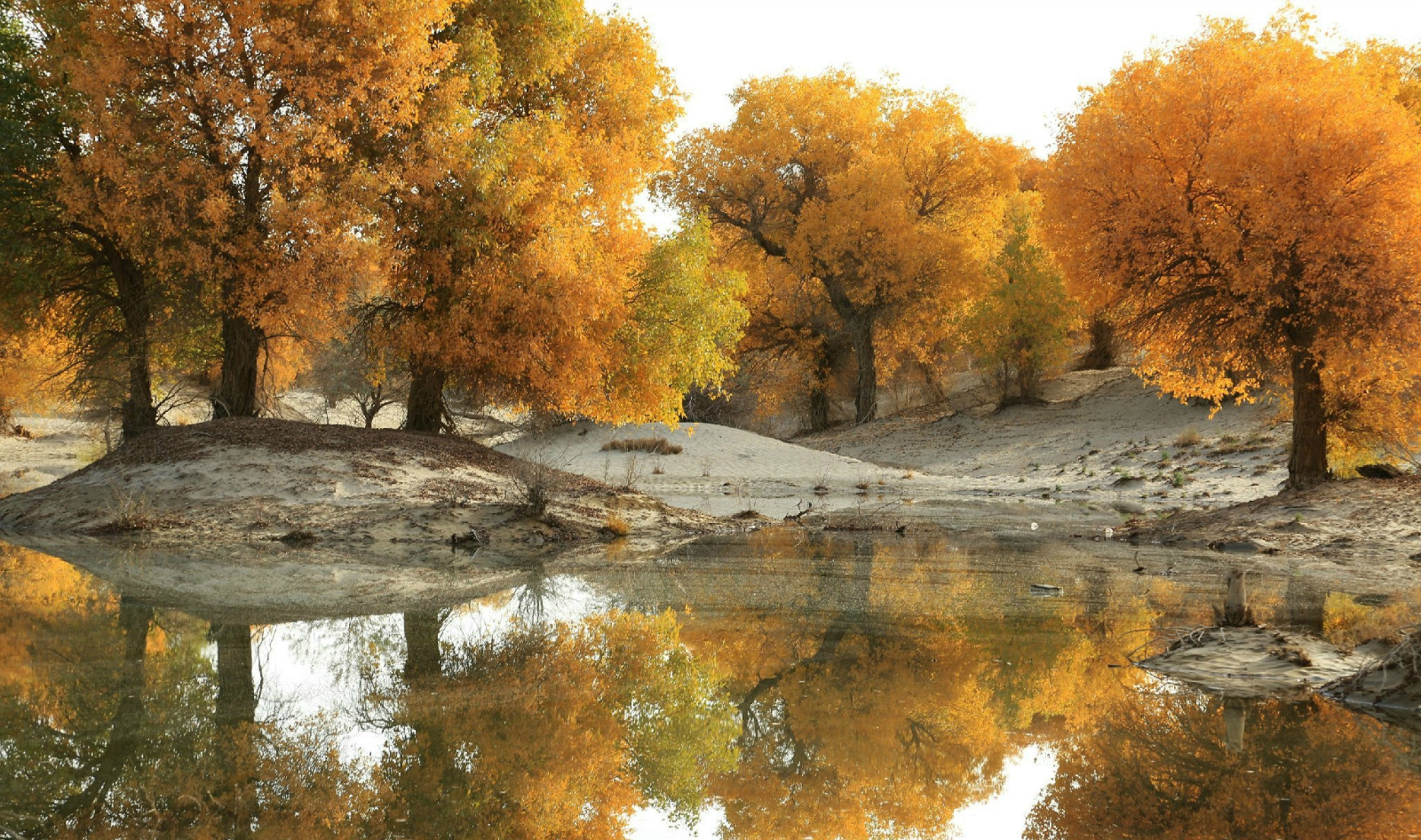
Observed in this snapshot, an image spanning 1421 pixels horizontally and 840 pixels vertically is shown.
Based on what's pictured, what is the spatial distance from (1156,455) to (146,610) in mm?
21936

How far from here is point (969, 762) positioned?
4.87 m

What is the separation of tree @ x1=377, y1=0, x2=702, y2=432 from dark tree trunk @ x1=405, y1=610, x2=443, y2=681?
7.96m

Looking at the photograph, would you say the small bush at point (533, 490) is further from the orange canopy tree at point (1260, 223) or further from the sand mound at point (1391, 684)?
the sand mound at point (1391, 684)

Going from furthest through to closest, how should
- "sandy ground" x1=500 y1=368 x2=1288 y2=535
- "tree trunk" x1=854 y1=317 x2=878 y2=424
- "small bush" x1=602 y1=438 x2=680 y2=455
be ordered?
1. "tree trunk" x1=854 y1=317 x2=878 y2=424
2. "small bush" x1=602 y1=438 x2=680 y2=455
3. "sandy ground" x1=500 y1=368 x2=1288 y2=535

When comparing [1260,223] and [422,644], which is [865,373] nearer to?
[1260,223]

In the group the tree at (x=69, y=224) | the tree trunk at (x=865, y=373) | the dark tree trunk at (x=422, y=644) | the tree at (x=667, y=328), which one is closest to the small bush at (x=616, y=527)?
the tree at (x=667, y=328)

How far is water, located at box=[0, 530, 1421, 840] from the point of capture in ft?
13.5

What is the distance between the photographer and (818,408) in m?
40.4

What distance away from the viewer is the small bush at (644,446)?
2791cm

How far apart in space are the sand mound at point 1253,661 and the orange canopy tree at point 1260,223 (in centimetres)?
881

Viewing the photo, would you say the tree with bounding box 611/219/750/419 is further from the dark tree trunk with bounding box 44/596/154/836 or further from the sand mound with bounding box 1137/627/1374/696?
the sand mound with bounding box 1137/627/1374/696

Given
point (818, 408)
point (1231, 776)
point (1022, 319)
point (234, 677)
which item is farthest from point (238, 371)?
point (818, 408)

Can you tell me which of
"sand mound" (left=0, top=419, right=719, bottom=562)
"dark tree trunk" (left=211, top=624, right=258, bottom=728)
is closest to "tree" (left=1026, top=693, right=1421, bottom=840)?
"dark tree trunk" (left=211, top=624, right=258, bottom=728)

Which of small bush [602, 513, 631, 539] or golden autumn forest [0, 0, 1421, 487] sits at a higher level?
golden autumn forest [0, 0, 1421, 487]
